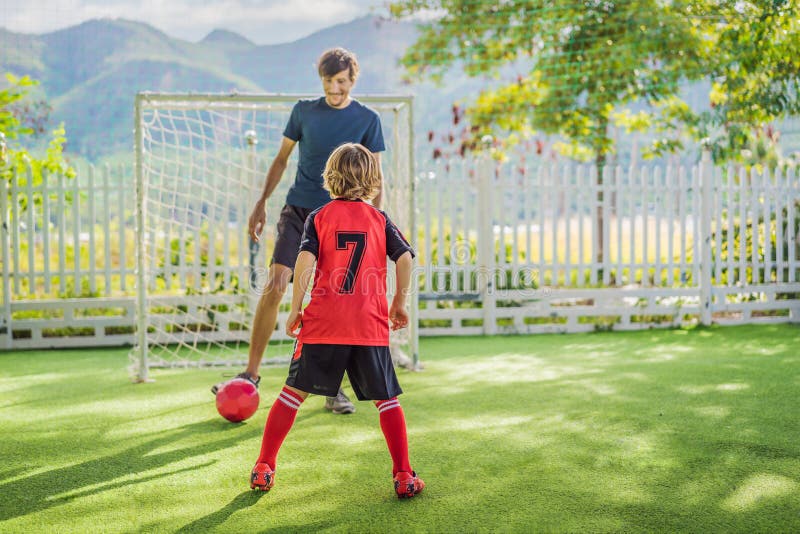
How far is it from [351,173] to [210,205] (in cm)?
402

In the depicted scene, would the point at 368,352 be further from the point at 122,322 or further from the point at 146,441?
the point at 122,322

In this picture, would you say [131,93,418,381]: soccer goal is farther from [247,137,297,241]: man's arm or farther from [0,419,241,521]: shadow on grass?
[0,419,241,521]: shadow on grass

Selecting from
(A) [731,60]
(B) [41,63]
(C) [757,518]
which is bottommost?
(C) [757,518]

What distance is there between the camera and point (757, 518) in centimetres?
224

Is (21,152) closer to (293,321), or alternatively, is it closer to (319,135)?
(319,135)

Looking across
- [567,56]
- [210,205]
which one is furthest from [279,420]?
[567,56]

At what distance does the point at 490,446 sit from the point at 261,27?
23034mm

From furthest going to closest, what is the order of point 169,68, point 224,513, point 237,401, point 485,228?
point 169,68 < point 485,228 < point 237,401 < point 224,513

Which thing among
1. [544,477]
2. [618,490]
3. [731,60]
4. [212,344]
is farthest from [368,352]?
[731,60]

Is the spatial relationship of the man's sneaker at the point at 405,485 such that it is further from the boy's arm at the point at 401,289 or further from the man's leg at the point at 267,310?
the man's leg at the point at 267,310

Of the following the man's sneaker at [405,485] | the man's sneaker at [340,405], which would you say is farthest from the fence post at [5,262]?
the man's sneaker at [405,485]

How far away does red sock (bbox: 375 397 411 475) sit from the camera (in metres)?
2.47

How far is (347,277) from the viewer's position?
2488 millimetres

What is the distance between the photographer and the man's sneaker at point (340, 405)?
3.72m
